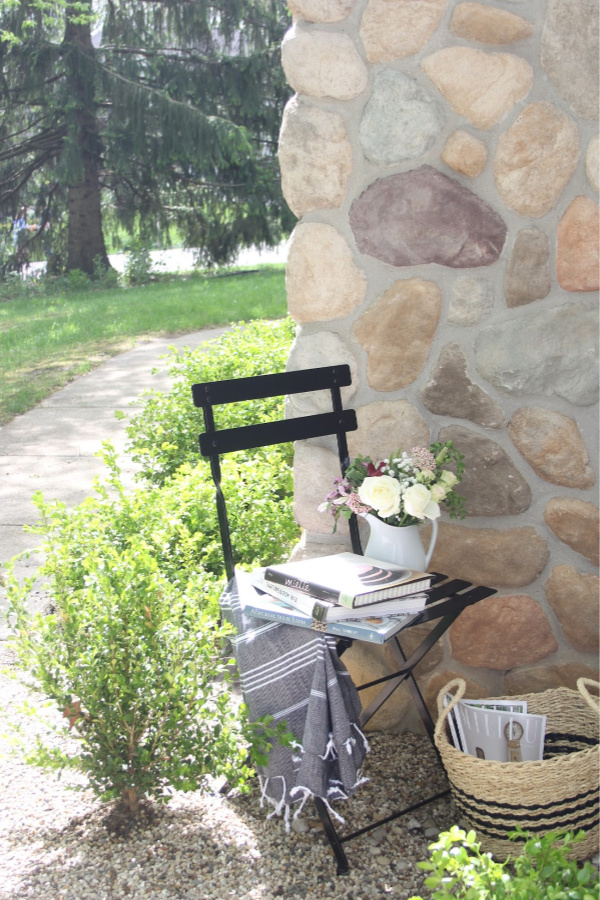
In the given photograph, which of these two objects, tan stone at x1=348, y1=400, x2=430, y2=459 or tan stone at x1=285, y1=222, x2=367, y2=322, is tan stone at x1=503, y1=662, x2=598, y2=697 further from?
tan stone at x1=285, y1=222, x2=367, y2=322

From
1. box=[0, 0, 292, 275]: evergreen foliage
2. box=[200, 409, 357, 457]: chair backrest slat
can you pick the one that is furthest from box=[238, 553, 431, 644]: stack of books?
box=[0, 0, 292, 275]: evergreen foliage

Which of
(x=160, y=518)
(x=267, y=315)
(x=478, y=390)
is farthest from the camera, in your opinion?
(x=267, y=315)

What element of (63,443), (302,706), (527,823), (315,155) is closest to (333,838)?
(302,706)

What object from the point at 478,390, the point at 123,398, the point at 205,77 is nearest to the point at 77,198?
the point at 205,77

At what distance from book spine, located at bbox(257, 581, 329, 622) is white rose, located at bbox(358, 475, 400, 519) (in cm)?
28

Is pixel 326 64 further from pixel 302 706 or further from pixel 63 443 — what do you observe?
pixel 63 443

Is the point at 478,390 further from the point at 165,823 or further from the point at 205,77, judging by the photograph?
the point at 205,77

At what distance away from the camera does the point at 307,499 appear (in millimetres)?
2557

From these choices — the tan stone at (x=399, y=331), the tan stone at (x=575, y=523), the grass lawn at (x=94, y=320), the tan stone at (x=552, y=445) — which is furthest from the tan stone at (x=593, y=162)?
the grass lawn at (x=94, y=320)

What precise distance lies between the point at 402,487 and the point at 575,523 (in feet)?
1.64

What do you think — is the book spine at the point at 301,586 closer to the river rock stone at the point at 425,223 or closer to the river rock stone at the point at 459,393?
the river rock stone at the point at 459,393

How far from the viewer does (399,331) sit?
2379mm

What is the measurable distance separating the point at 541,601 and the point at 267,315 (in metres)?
7.08

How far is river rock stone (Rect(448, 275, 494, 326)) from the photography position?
7.60 ft
